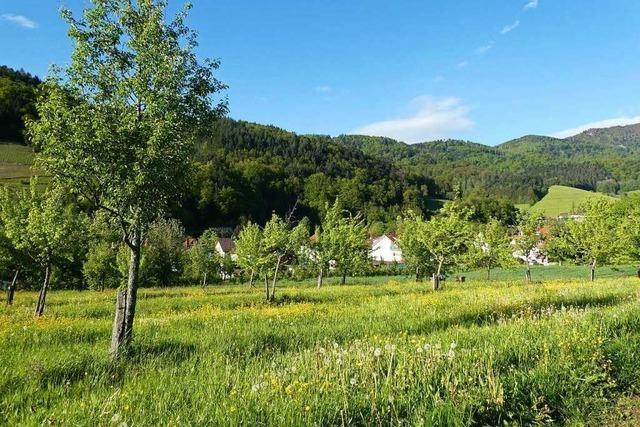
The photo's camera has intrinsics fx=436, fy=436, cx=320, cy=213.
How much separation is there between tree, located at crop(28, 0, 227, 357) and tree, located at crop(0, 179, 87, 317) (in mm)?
12139

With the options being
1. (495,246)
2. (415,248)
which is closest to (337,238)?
(415,248)

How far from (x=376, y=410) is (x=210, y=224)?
13521cm

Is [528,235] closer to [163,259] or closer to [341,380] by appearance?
[163,259]

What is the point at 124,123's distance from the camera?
9680 millimetres

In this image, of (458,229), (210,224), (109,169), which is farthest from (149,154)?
(210,224)

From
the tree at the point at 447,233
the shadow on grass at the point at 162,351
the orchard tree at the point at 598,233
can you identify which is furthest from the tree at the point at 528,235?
the shadow on grass at the point at 162,351

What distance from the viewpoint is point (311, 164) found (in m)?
192

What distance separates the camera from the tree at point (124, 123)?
30.4 ft

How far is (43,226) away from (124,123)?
1471 centimetres

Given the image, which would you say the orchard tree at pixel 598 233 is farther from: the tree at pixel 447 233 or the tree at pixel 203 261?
the tree at pixel 203 261

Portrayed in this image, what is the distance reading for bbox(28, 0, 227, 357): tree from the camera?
926cm

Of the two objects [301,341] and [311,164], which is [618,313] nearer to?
[301,341]

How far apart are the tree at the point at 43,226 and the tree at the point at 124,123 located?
12.1 metres

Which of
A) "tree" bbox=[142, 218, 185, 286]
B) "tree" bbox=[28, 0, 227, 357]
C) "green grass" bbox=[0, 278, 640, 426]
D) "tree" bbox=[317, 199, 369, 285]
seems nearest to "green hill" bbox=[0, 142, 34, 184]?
"tree" bbox=[142, 218, 185, 286]
